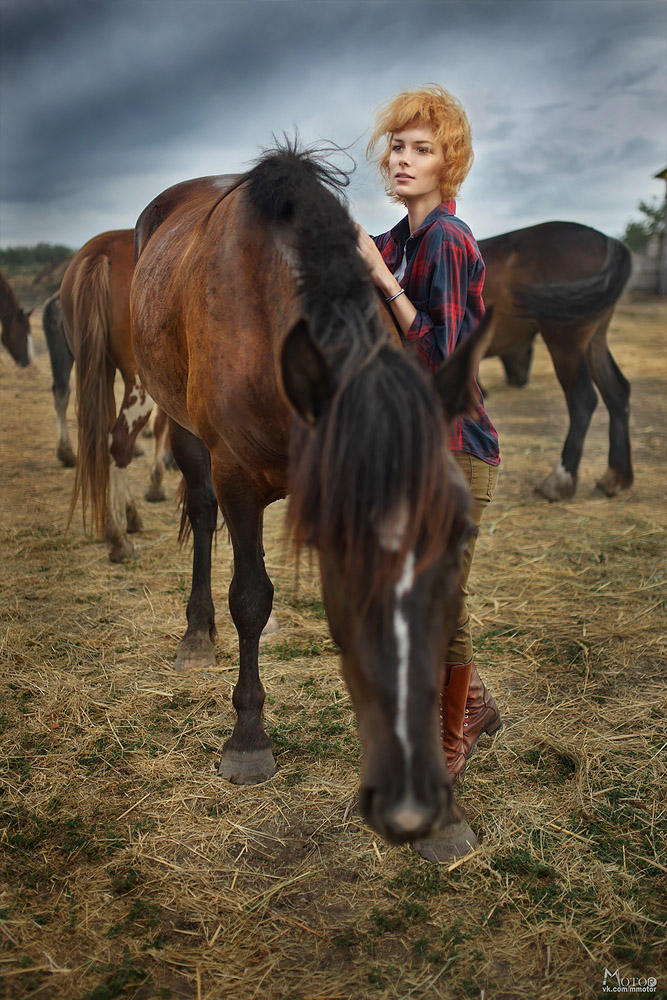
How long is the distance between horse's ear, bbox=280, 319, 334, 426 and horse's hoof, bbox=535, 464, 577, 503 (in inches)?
193

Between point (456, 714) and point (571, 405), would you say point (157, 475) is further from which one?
point (456, 714)

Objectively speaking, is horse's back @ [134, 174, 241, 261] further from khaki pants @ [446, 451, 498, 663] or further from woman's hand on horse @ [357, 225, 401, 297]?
khaki pants @ [446, 451, 498, 663]

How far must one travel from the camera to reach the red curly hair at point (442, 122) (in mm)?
2174

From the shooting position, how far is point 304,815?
2.34 meters

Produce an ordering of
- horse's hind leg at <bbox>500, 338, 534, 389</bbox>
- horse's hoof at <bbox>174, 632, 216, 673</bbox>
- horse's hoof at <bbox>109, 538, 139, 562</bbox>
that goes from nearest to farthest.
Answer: horse's hoof at <bbox>174, 632, 216, 673</bbox>, horse's hoof at <bbox>109, 538, 139, 562</bbox>, horse's hind leg at <bbox>500, 338, 534, 389</bbox>

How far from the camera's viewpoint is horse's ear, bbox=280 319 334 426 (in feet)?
4.68

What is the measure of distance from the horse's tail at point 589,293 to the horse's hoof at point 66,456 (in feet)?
16.2

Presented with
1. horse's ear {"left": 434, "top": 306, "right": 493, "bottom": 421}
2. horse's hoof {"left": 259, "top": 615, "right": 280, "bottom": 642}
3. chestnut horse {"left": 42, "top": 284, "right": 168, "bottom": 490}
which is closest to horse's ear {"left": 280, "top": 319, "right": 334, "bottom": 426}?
horse's ear {"left": 434, "top": 306, "right": 493, "bottom": 421}

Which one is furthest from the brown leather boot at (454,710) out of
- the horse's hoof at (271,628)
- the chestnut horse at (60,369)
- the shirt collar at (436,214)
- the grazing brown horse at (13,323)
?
the grazing brown horse at (13,323)

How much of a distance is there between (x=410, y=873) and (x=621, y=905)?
60 cm

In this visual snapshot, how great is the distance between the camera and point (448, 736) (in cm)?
234

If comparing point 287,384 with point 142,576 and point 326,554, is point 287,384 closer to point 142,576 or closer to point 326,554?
point 326,554

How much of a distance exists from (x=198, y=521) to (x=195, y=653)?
0.73 meters

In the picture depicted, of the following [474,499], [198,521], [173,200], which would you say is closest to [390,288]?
[474,499]
